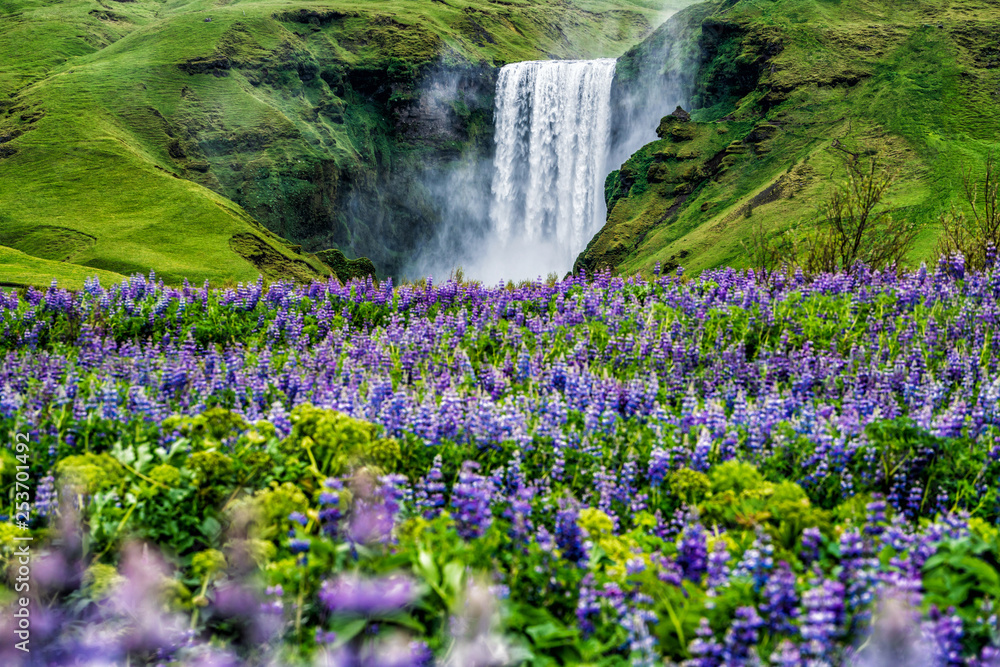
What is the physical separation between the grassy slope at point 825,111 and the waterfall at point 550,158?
434 inches

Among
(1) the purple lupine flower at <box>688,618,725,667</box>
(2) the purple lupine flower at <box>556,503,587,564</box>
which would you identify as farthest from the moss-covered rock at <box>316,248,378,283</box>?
(1) the purple lupine flower at <box>688,618,725,667</box>

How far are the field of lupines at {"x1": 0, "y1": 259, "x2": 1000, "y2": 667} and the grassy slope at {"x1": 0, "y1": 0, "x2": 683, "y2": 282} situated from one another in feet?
80.6

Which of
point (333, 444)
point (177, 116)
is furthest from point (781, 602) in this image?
point (177, 116)

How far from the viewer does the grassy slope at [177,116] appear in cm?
3269

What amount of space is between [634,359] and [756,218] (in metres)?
21.9

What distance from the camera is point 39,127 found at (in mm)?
39469

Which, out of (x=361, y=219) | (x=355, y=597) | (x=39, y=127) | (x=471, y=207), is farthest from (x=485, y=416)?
(x=471, y=207)

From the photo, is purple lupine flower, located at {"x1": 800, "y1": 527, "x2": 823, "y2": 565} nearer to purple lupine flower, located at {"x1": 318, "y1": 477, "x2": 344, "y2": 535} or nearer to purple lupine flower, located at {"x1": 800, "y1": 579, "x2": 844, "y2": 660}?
purple lupine flower, located at {"x1": 800, "y1": 579, "x2": 844, "y2": 660}

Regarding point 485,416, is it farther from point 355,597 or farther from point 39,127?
point 39,127

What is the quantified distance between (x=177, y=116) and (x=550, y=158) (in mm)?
23033

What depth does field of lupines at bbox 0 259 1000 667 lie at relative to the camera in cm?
305

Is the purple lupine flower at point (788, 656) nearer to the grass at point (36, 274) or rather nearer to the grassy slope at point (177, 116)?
the grass at point (36, 274)

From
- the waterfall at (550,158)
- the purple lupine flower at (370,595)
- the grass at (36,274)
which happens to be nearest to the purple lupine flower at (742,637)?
the purple lupine flower at (370,595)

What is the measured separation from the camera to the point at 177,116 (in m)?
43.2
